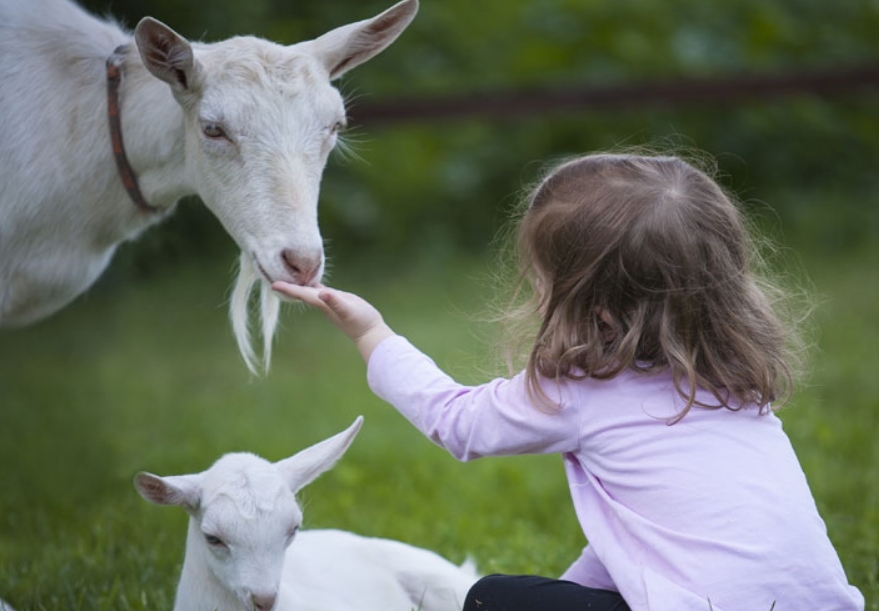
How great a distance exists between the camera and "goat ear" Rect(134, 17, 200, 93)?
9.18 feet

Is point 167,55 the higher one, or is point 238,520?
point 167,55

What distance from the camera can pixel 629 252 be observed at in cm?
238

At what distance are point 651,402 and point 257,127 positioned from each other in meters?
1.18

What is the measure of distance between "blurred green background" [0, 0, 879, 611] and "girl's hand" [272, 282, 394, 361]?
1.04 feet

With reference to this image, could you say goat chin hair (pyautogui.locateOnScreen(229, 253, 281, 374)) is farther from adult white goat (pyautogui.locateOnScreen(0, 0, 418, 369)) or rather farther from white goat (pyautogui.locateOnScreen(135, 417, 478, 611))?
white goat (pyautogui.locateOnScreen(135, 417, 478, 611))

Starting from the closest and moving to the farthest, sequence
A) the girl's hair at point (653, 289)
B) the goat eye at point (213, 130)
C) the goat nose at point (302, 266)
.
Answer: the girl's hair at point (653, 289) → the goat nose at point (302, 266) → the goat eye at point (213, 130)

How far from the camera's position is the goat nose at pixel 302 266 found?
2682mm

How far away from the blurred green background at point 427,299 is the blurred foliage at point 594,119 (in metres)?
0.02

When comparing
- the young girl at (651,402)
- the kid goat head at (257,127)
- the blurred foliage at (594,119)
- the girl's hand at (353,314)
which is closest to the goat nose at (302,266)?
the kid goat head at (257,127)

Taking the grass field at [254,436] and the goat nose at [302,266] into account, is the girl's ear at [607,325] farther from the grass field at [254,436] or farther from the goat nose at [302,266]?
the goat nose at [302,266]

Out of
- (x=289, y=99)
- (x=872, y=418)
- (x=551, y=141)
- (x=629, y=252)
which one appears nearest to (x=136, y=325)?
(x=551, y=141)

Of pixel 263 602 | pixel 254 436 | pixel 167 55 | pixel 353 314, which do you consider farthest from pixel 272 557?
pixel 254 436

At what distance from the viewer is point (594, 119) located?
9.78 metres

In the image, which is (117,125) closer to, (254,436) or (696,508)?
(696,508)
